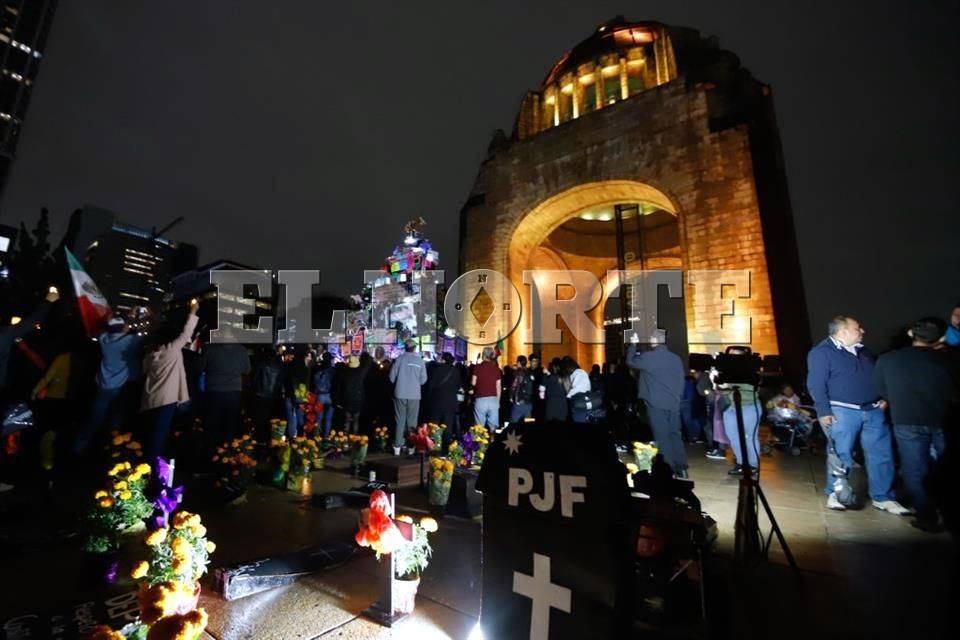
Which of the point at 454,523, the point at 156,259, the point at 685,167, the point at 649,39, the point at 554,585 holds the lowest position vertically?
the point at 454,523

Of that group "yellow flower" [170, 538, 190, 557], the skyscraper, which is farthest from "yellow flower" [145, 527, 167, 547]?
the skyscraper

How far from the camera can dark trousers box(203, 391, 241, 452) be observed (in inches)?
217

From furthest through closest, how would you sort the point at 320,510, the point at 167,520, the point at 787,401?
the point at 787,401, the point at 320,510, the point at 167,520

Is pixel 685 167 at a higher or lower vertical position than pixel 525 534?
higher

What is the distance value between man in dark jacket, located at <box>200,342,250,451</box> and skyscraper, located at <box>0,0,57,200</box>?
53.8 meters

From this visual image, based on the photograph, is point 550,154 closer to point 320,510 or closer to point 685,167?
point 685,167

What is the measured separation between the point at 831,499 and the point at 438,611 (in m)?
4.43

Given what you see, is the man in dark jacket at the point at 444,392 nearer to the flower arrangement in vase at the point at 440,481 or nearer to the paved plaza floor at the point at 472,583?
the flower arrangement in vase at the point at 440,481

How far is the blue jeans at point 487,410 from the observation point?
786 centimetres

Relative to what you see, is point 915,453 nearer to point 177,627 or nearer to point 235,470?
point 177,627

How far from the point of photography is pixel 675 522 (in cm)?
204

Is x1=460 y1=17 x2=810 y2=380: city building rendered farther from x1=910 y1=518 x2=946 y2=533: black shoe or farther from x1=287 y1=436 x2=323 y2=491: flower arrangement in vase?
x1=287 y1=436 x2=323 y2=491: flower arrangement in vase

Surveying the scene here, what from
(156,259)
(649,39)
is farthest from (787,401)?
(156,259)

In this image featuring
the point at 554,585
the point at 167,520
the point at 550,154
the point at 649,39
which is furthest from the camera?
the point at 649,39
